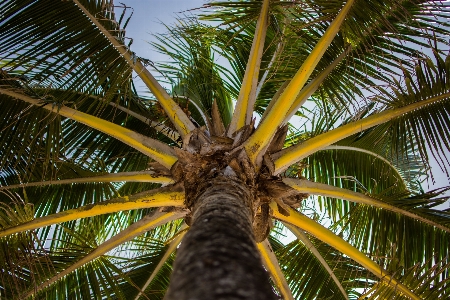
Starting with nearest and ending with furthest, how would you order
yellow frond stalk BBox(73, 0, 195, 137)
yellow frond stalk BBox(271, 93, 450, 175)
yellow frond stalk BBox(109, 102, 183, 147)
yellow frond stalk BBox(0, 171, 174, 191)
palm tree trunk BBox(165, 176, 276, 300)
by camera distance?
palm tree trunk BBox(165, 176, 276, 300), yellow frond stalk BBox(271, 93, 450, 175), yellow frond stalk BBox(0, 171, 174, 191), yellow frond stalk BBox(73, 0, 195, 137), yellow frond stalk BBox(109, 102, 183, 147)

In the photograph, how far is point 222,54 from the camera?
4.96 metres

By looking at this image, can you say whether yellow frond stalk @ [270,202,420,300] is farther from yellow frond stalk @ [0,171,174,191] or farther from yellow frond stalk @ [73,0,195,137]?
yellow frond stalk @ [73,0,195,137]

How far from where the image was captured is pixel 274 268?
3.51 metres

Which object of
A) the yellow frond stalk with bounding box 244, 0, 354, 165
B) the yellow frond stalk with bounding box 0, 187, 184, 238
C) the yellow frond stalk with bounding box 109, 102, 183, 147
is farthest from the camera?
the yellow frond stalk with bounding box 109, 102, 183, 147

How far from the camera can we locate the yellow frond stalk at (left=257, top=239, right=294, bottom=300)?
3436mm

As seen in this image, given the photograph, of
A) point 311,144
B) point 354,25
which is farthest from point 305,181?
point 354,25

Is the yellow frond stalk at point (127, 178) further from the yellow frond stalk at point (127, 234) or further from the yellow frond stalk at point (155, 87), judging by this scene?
the yellow frond stalk at point (155, 87)

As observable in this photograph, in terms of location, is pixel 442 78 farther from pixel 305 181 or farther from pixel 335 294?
pixel 335 294

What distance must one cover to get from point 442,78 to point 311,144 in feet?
3.84

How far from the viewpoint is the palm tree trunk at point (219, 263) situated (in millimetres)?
1219

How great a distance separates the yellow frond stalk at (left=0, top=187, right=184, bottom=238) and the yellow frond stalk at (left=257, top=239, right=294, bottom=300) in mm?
769

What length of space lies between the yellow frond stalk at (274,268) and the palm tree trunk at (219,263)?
1567 millimetres

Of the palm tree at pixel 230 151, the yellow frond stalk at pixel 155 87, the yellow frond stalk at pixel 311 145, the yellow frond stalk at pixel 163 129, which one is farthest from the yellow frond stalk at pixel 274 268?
the yellow frond stalk at pixel 163 129

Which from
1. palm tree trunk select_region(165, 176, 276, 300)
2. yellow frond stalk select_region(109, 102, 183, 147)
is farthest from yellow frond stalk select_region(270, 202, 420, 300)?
palm tree trunk select_region(165, 176, 276, 300)
